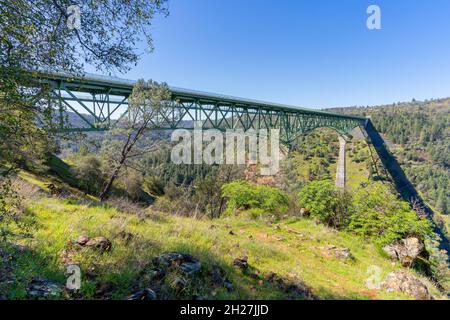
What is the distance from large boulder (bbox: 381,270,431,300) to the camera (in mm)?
4746

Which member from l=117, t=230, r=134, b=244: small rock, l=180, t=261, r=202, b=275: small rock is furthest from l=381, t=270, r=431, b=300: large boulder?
l=117, t=230, r=134, b=244: small rock

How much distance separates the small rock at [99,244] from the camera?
398 centimetres

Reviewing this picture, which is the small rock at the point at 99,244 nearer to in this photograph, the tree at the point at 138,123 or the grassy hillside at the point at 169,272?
the grassy hillside at the point at 169,272

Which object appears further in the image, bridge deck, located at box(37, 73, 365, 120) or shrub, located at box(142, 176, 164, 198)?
shrub, located at box(142, 176, 164, 198)

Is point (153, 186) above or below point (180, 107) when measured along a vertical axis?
below

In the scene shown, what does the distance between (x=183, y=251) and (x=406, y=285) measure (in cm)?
510

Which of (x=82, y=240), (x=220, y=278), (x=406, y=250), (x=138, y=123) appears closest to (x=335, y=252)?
(x=406, y=250)

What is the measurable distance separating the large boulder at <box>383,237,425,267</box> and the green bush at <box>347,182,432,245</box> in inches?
11.1

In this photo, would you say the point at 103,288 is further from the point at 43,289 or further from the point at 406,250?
the point at 406,250

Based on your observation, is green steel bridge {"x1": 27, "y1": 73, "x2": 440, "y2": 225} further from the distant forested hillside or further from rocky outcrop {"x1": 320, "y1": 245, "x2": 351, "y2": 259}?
the distant forested hillside

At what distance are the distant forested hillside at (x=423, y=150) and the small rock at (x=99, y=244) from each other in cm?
12139

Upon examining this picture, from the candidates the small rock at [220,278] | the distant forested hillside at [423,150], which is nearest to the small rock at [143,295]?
the small rock at [220,278]

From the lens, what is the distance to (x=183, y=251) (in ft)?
15.6
